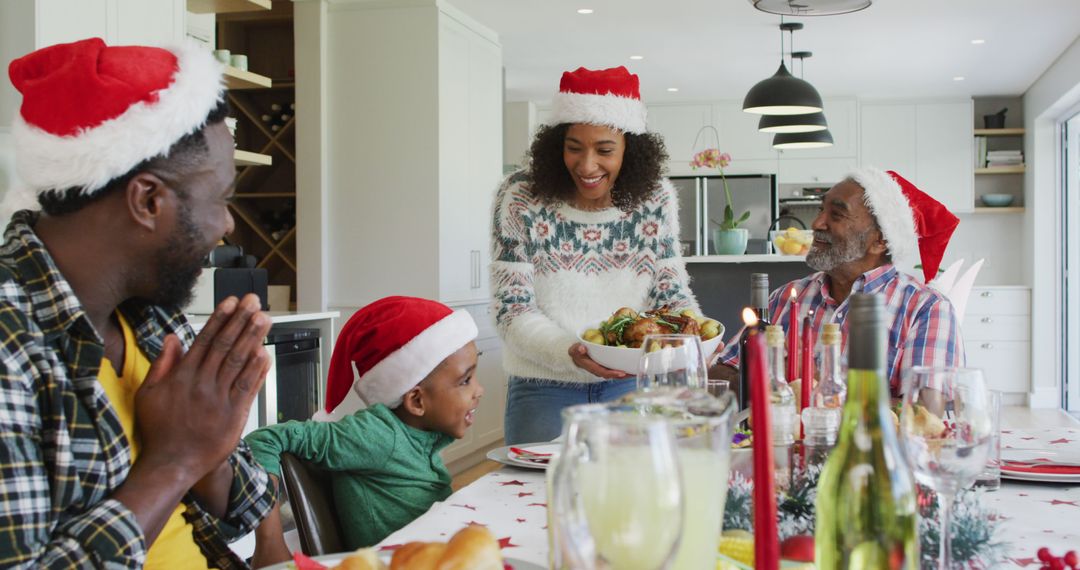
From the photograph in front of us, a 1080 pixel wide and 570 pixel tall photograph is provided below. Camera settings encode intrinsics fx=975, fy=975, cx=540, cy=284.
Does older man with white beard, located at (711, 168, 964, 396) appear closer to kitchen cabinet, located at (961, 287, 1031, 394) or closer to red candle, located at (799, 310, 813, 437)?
red candle, located at (799, 310, 813, 437)

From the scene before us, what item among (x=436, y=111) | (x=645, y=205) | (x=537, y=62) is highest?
(x=537, y=62)

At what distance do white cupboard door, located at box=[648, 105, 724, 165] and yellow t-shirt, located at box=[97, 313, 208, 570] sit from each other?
25.5 feet

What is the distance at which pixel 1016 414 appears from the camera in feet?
24.7

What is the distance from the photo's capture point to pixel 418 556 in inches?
28.9

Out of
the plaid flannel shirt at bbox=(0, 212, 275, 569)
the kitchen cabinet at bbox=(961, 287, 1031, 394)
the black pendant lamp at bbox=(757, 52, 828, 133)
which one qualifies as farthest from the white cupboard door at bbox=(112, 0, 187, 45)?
the kitchen cabinet at bbox=(961, 287, 1031, 394)

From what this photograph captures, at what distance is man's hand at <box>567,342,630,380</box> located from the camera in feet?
6.33

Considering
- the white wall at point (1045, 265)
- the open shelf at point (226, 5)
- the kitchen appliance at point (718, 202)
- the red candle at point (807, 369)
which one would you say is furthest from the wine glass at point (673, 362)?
the white wall at point (1045, 265)

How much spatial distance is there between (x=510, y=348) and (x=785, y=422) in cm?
107

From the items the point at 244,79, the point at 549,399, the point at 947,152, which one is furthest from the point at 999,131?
the point at 549,399

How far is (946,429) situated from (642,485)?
1.55 ft

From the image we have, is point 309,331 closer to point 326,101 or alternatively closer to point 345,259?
point 345,259

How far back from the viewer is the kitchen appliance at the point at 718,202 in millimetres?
8492

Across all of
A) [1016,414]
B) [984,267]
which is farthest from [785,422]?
[984,267]

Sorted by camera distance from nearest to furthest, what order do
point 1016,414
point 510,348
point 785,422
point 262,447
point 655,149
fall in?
point 785,422 → point 262,447 → point 510,348 → point 655,149 → point 1016,414
